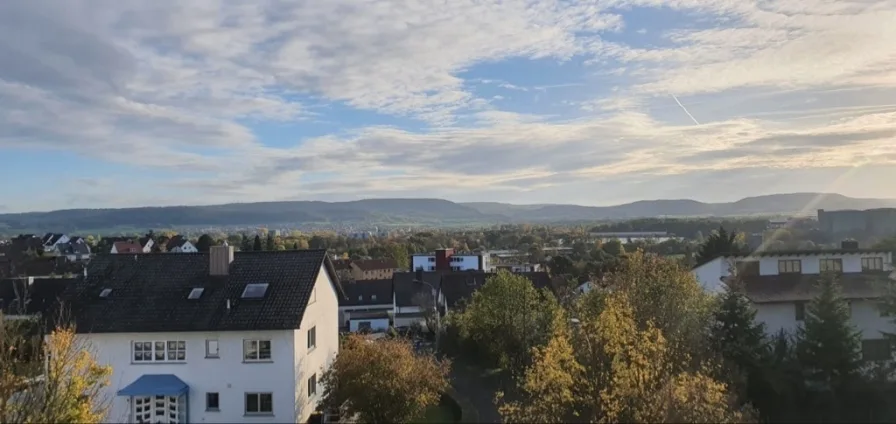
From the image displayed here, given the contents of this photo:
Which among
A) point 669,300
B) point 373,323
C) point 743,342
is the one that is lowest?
point 373,323

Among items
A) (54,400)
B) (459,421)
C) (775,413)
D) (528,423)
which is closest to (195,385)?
(459,421)

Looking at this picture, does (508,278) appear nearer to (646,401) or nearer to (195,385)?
(195,385)

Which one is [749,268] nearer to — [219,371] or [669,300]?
[669,300]

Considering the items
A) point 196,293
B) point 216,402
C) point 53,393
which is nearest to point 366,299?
point 196,293

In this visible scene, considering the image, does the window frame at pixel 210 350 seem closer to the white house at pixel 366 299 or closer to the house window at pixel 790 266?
the house window at pixel 790 266

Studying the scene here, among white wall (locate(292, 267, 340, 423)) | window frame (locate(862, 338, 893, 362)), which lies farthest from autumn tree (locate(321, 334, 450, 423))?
window frame (locate(862, 338, 893, 362))
